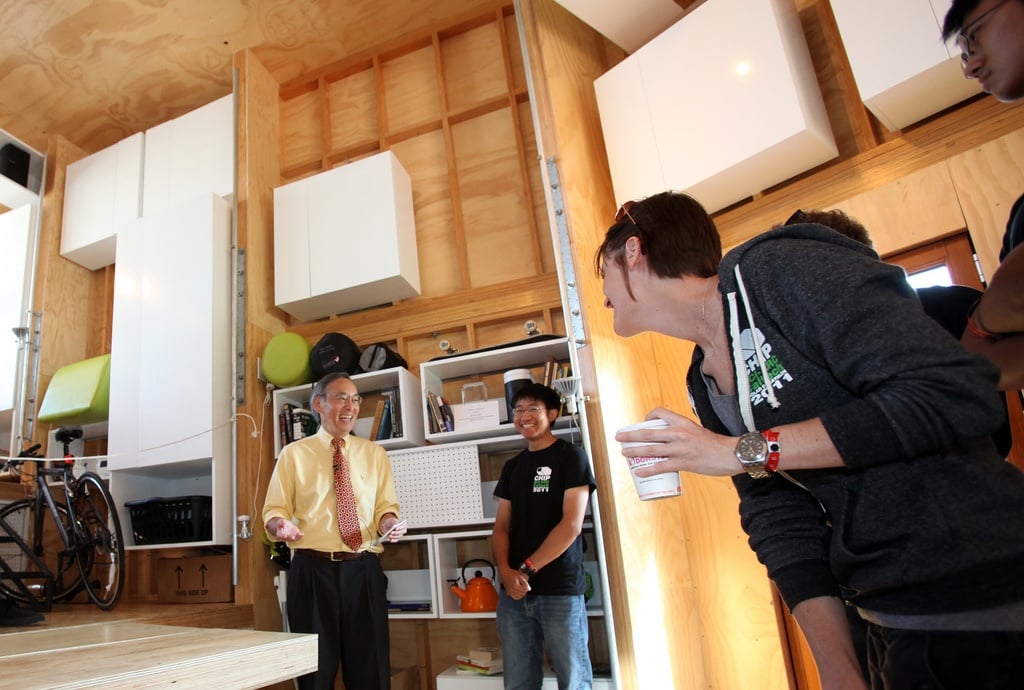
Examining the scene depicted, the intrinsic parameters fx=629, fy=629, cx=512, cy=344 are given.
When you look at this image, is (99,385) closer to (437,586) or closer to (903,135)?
(437,586)

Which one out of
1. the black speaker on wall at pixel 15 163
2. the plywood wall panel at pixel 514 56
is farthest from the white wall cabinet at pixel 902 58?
the black speaker on wall at pixel 15 163

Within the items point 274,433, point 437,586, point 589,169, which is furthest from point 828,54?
point 274,433

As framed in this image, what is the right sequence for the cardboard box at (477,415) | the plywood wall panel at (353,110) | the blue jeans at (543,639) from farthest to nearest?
the plywood wall panel at (353,110)
the cardboard box at (477,415)
the blue jeans at (543,639)

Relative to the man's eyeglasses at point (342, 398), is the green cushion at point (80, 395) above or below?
above

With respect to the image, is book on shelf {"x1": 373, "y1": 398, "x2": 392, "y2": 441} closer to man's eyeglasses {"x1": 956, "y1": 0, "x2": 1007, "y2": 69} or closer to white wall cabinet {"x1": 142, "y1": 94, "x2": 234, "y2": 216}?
white wall cabinet {"x1": 142, "y1": 94, "x2": 234, "y2": 216}

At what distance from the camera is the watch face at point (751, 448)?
2.60 feet

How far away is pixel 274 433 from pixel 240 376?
0.40m

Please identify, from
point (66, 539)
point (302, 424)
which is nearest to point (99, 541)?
point (66, 539)

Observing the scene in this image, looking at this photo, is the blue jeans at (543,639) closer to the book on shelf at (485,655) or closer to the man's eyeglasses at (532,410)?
the book on shelf at (485,655)

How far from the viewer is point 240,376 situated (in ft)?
12.4

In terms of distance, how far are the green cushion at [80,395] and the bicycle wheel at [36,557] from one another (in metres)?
0.61

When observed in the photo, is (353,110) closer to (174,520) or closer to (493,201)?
(493,201)

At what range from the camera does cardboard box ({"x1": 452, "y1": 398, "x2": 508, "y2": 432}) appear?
3238 mm

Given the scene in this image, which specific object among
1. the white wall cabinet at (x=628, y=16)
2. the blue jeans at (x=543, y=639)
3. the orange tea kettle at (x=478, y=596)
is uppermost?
the white wall cabinet at (x=628, y=16)
